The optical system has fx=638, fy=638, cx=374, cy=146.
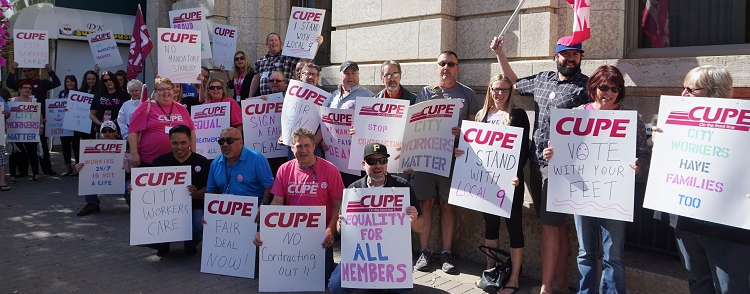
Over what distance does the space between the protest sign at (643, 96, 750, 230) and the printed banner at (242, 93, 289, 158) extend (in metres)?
4.48

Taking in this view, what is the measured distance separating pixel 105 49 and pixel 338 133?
7.25 metres

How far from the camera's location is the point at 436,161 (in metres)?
5.89

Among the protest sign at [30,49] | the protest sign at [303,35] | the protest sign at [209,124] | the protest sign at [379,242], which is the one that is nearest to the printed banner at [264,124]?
the protest sign at [209,124]

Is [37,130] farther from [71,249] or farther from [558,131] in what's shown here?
[558,131]

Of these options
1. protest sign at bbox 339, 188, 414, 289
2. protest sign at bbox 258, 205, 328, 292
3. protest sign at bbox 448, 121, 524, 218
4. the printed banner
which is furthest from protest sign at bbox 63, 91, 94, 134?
protest sign at bbox 448, 121, 524, 218

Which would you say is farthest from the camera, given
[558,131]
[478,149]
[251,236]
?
[251,236]

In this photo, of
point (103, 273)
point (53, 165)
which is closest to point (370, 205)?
point (103, 273)

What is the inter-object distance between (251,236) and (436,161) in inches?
72.5

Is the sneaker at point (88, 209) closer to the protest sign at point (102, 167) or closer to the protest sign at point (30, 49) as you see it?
the protest sign at point (102, 167)

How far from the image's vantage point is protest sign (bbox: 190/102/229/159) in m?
7.77

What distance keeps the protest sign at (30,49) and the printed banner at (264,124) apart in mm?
6567

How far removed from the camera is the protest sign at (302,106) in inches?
271

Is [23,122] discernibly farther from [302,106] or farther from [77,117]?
[302,106]

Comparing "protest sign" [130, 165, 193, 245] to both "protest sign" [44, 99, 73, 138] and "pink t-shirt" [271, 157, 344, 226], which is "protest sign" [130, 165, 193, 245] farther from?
"protest sign" [44, 99, 73, 138]
